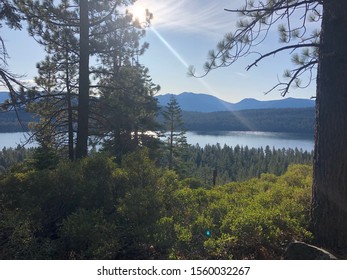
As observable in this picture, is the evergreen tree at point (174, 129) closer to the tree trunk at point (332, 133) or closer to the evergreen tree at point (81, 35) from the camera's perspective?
the evergreen tree at point (81, 35)

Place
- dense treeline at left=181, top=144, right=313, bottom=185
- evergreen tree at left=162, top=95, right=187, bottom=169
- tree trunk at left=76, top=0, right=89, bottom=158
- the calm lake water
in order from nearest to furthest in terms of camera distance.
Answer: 1. tree trunk at left=76, top=0, right=89, bottom=158
2. evergreen tree at left=162, top=95, right=187, bottom=169
3. dense treeline at left=181, top=144, right=313, bottom=185
4. the calm lake water

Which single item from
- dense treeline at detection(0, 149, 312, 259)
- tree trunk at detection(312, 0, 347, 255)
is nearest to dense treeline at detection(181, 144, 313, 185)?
dense treeline at detection(0, 149, 312, 259)

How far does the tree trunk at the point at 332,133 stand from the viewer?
371 cm

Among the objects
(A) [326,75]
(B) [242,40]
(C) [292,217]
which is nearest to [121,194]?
(C) [292,217]

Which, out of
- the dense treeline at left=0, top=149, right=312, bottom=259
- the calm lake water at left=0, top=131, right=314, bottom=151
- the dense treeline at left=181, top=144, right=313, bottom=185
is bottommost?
the dense treeline at left=181, top=144, right=313, bottom=185

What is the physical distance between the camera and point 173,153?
94.1 ft

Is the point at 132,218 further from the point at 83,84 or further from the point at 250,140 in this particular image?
the point at 250,140

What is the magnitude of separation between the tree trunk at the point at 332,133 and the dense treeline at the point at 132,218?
14.0 inches

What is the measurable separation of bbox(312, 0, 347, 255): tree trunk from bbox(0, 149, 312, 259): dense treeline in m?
0.36

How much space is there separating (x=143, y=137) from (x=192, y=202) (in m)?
11.0

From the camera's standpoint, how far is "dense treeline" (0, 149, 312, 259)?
10.9ft

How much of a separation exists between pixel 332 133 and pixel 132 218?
298 centimetres

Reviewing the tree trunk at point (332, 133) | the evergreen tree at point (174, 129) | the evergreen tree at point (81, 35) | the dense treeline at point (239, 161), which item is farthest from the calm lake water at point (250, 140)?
the tree trunk at point (332, 133)

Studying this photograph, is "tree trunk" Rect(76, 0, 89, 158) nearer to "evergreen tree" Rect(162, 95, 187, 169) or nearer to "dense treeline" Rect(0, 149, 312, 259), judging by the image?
"dense treeline" Rect(0, 149, 312, 259)
